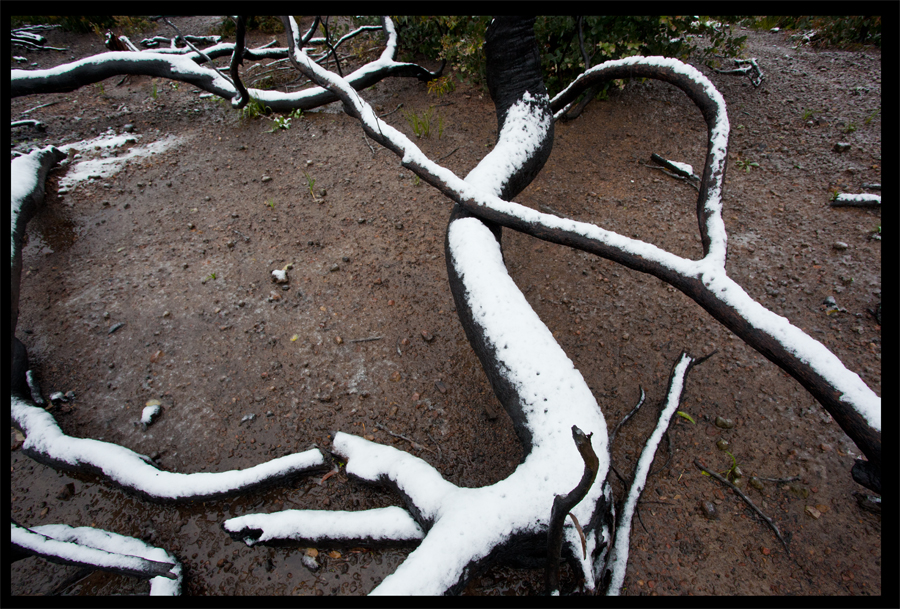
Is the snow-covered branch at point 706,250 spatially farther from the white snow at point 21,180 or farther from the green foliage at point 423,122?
the white snow at point 21,180

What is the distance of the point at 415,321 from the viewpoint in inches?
80.0

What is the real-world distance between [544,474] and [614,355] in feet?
3.04

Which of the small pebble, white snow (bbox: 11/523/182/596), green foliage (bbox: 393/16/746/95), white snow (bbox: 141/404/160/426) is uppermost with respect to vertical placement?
green foliage (bbox: 393/16/746/95)

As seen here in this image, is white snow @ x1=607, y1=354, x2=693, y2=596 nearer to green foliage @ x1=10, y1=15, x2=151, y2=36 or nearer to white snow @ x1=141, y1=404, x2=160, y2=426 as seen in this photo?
white snow @ x1=141, y1=404, x2=160, y2=426

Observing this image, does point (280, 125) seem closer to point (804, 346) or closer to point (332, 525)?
point (332, 525)

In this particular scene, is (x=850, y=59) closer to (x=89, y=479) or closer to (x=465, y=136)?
(x=465, y=136)

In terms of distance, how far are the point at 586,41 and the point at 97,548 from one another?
394 cm

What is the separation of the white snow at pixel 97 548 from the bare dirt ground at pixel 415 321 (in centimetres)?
10

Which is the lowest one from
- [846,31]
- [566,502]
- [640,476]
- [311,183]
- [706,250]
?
[640,476]

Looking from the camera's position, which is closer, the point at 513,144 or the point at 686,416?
the point at 686,416

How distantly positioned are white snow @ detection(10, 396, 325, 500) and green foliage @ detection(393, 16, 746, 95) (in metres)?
3.08

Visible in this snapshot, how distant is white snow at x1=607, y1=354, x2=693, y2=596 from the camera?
3.69 feet

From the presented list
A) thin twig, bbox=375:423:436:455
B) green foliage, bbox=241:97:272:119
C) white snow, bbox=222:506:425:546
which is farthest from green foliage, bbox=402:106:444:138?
white snow, bbox=222:506:425:546

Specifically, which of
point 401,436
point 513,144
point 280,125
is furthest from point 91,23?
point 401,436
